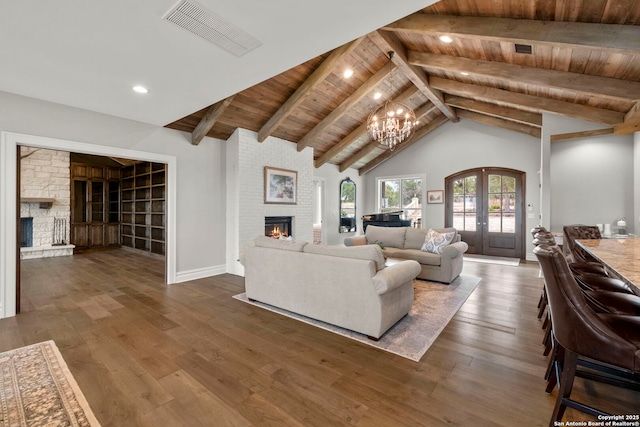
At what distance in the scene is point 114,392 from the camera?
1914 mm

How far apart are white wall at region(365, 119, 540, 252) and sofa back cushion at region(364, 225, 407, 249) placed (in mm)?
2860

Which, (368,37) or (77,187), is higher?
(368,37)

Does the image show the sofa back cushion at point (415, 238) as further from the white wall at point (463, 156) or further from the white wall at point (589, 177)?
the white wall at point (463, 156)

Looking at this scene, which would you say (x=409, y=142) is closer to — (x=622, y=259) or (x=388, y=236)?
(x=388, y=236)

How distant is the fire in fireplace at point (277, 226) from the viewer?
6039 mm

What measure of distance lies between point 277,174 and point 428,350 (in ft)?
14.8

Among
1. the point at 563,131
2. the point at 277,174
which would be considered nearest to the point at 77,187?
the point at 277,174

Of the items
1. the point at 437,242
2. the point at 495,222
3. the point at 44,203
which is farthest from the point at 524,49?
the point at 44,203

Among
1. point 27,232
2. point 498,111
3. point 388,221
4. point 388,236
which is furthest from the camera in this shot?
point 388,221

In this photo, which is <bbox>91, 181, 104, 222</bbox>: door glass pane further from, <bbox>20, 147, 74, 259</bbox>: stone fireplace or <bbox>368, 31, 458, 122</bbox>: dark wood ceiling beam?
<bbox>368, 31, 458, 122</bbox>: dark wood ceiling beam

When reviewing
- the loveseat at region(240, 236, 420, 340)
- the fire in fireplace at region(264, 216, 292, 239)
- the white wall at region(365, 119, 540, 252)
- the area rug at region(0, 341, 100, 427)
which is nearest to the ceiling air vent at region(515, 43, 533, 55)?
the loveseat at region(240, 236, 420, 340)

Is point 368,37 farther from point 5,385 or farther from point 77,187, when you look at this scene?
point 77,187

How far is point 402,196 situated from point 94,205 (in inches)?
381

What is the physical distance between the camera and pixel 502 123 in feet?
22.1
